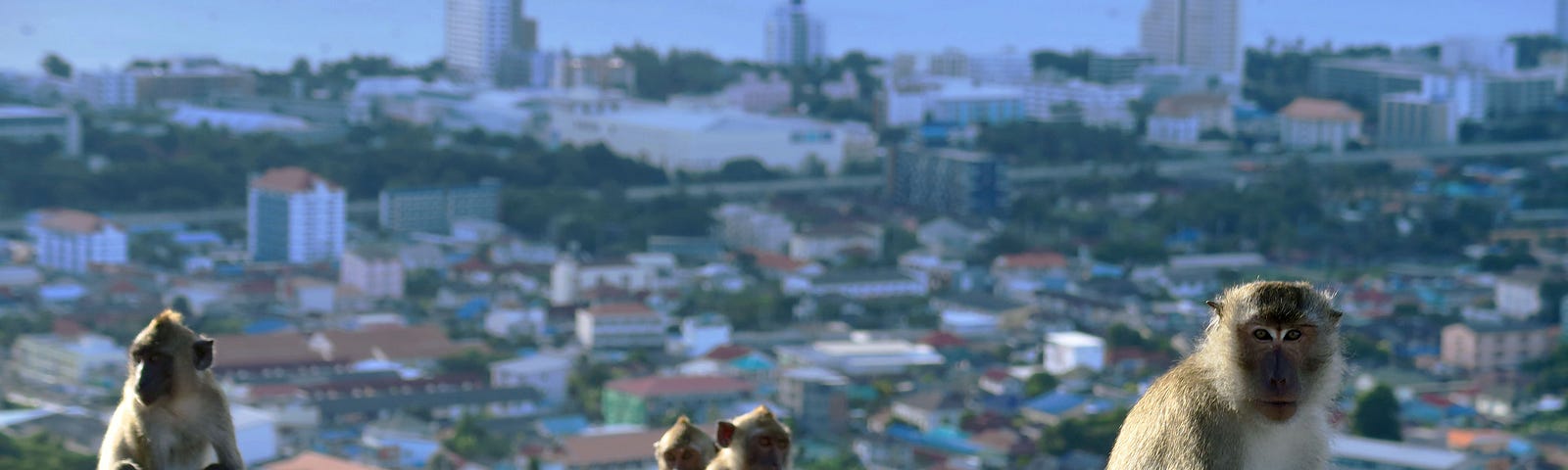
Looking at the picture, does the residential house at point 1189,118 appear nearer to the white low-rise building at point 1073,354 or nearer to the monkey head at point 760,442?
the white low-rise building at point 1073,354

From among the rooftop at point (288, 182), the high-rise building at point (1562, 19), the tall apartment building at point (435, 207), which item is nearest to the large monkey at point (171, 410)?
the rooftop at point (288, 182)

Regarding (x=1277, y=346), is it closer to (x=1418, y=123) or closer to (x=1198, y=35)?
(x=1418, y=123)

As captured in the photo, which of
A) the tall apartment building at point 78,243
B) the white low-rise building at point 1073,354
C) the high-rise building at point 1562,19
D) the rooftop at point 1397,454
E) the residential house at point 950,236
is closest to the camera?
the rooftop at point 1397,454

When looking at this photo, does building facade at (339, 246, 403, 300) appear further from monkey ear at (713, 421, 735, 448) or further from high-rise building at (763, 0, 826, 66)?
high-rise building at (763, 0, 826, 66)

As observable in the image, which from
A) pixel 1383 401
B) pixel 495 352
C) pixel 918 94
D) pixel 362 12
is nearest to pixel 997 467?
pixel 1383 401

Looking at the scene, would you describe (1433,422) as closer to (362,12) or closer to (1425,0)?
(362,12)

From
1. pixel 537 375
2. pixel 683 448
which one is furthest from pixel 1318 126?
pixel 683 448
